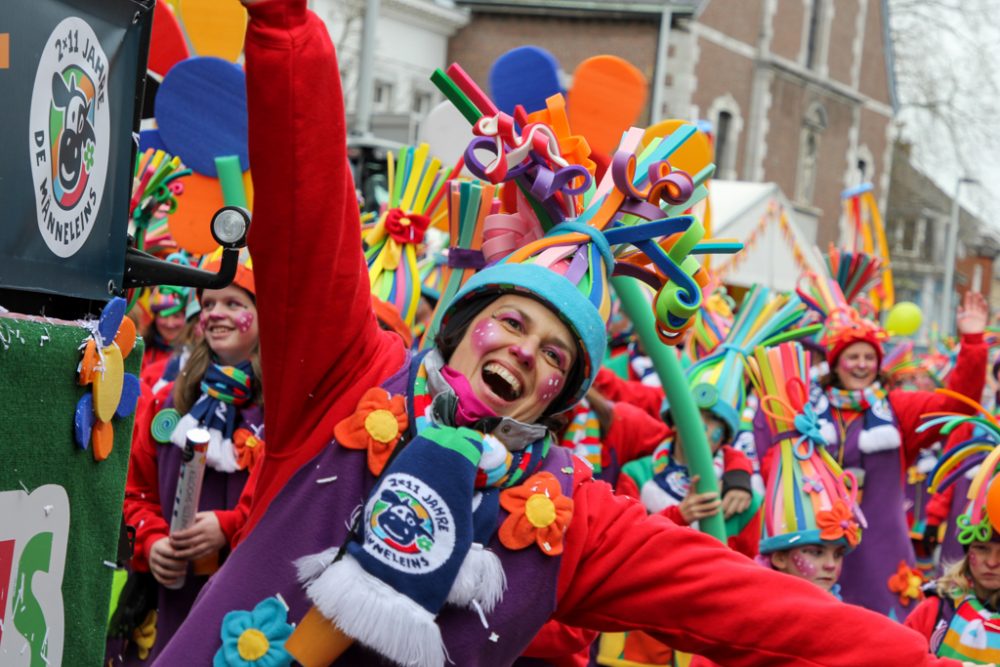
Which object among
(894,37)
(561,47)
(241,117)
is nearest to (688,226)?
(241,117)

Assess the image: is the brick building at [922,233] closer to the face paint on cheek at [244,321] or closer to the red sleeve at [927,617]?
the red sleeve at [927,617]

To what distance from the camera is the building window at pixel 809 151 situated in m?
35.5

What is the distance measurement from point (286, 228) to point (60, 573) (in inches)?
27.4

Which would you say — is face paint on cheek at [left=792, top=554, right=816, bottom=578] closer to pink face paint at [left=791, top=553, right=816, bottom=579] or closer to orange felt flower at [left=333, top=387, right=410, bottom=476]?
pink face paint at [left=791, top=553, right=816, bottom=579]

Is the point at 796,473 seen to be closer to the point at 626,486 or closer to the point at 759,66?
the point at 626,486

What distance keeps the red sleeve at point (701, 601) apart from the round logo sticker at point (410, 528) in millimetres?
314

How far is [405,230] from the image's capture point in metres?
5.36

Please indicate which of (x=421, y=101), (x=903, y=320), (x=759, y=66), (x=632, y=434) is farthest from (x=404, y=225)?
(x=759, y=66)

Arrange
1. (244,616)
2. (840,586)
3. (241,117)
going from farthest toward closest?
(840,586)
(241,117)
(244,616)

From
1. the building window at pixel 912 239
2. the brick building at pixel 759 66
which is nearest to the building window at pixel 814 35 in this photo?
the brick building at pixel 759 66

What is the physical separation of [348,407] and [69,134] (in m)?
0.74

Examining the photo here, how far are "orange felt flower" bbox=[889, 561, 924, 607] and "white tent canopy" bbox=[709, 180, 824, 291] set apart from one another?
31.2 feet

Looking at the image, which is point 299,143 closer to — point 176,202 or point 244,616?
point 244,616

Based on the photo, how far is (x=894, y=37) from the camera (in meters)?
39.8
